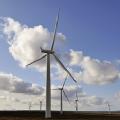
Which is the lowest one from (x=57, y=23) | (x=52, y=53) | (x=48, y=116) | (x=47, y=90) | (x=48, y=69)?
(x=48, y=116)

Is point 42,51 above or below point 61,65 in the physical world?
above

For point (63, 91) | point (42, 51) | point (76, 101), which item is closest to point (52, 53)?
point (42, 51)

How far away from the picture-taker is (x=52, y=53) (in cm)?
7638

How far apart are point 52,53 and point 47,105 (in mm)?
13857

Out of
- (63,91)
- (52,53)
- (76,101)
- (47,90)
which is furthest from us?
(76,101)

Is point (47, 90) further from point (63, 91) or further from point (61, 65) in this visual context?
point (63, 91)

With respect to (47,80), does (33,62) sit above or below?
above

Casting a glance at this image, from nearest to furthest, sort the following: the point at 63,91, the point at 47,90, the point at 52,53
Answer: the point at 47,90 → the point at 52,53 → the point at 63,91

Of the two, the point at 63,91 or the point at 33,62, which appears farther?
the point at 63,91

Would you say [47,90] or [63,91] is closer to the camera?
[47,90]

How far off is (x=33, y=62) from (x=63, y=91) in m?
45.8

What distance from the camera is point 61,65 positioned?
7288 centimetres

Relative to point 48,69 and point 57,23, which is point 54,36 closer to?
point 57,23

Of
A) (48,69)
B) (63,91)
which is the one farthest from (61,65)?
(63,91)
